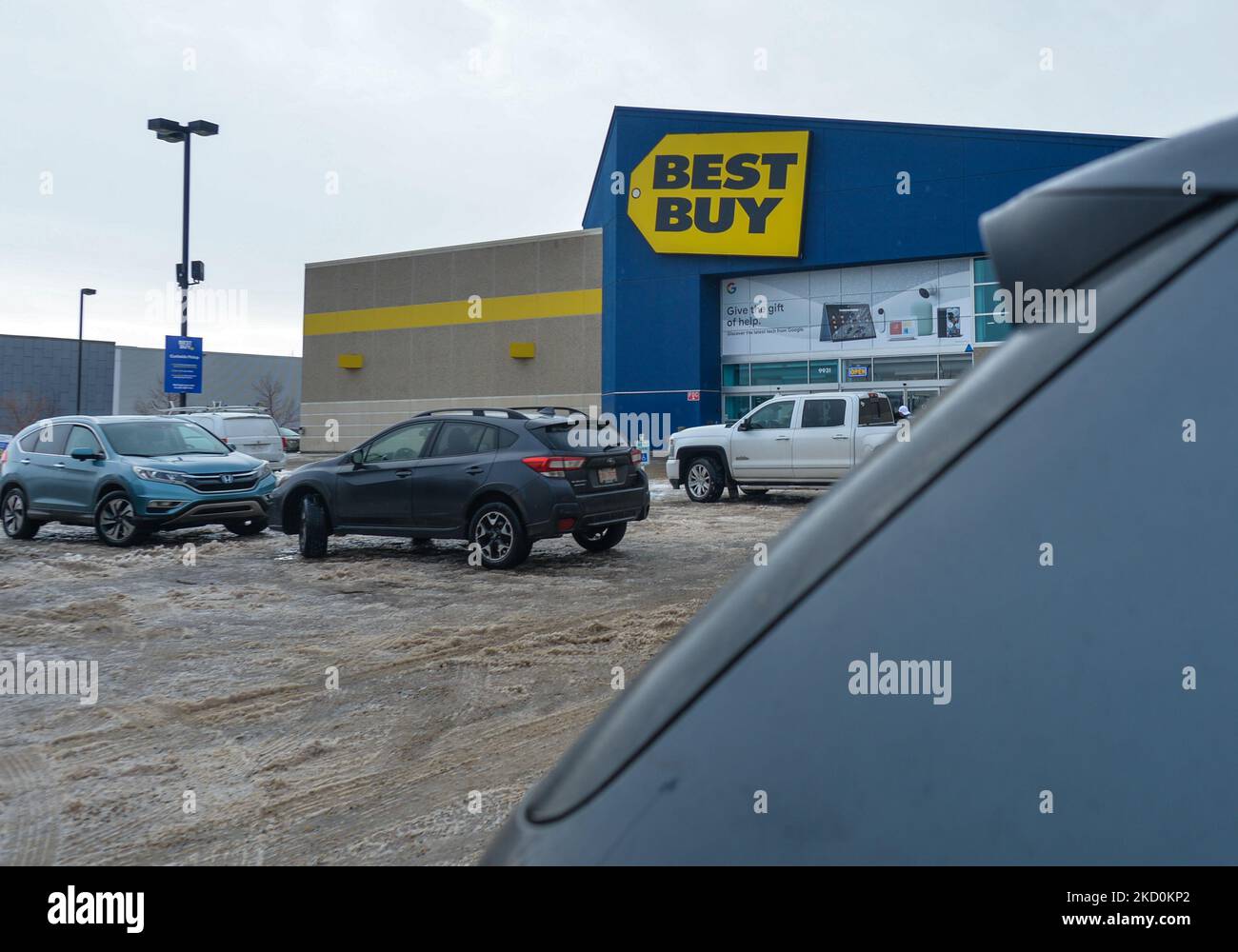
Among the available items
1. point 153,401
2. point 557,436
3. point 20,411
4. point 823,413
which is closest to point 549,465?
point 557,436

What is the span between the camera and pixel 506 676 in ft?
20.9

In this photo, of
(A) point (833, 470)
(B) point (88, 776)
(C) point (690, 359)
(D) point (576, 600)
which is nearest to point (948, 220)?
(C) point (690, 359)

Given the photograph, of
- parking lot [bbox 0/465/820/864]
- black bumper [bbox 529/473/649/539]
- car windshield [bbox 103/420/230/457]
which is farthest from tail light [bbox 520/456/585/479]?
car windshield [bbox 103/420/230/457]

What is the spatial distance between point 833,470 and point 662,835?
15.9 metres

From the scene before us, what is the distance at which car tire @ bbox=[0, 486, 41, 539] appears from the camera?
46.3ft

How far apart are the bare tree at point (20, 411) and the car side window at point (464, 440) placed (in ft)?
182

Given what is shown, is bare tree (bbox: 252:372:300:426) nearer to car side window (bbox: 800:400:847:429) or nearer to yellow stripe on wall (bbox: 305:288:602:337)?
yellow stripe on wall (bbox: 305:288:602:337)

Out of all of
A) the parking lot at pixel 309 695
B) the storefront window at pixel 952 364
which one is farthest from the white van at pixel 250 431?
the storefront window at pixel 952 364

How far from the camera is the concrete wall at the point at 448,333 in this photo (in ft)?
113

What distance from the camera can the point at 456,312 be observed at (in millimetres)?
37219

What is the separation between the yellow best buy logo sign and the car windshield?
1897 centimetres

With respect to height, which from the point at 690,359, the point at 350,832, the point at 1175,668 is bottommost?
the point at 350,832

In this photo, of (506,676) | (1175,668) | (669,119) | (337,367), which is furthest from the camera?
(337,367)
